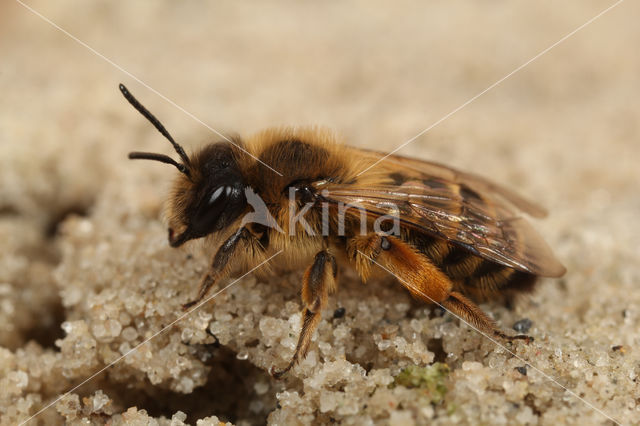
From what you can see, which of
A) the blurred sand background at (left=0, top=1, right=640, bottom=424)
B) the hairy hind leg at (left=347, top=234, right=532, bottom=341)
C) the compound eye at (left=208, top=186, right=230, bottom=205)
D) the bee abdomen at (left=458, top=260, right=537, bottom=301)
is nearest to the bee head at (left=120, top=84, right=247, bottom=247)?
the compound eye at (left=208, top=186, right=230, bottom=205)

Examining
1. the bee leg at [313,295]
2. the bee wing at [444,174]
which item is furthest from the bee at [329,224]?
the bee wing at [444,174]

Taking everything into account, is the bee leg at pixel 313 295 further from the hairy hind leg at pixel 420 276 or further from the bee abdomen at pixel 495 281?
the bee abdomen at pixel 495 281

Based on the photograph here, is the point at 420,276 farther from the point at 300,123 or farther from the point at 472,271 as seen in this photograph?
the point at 300,123

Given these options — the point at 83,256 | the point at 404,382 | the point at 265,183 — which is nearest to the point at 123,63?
the point at 83,256

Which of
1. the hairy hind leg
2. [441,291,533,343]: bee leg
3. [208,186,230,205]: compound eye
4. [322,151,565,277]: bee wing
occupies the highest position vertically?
[208,186,230,205]: compound eye

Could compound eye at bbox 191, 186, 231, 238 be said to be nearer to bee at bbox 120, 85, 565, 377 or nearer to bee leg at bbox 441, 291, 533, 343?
bee at bbox 120, 85, 565, 377

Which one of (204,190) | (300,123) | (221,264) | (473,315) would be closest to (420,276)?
(473,315)
